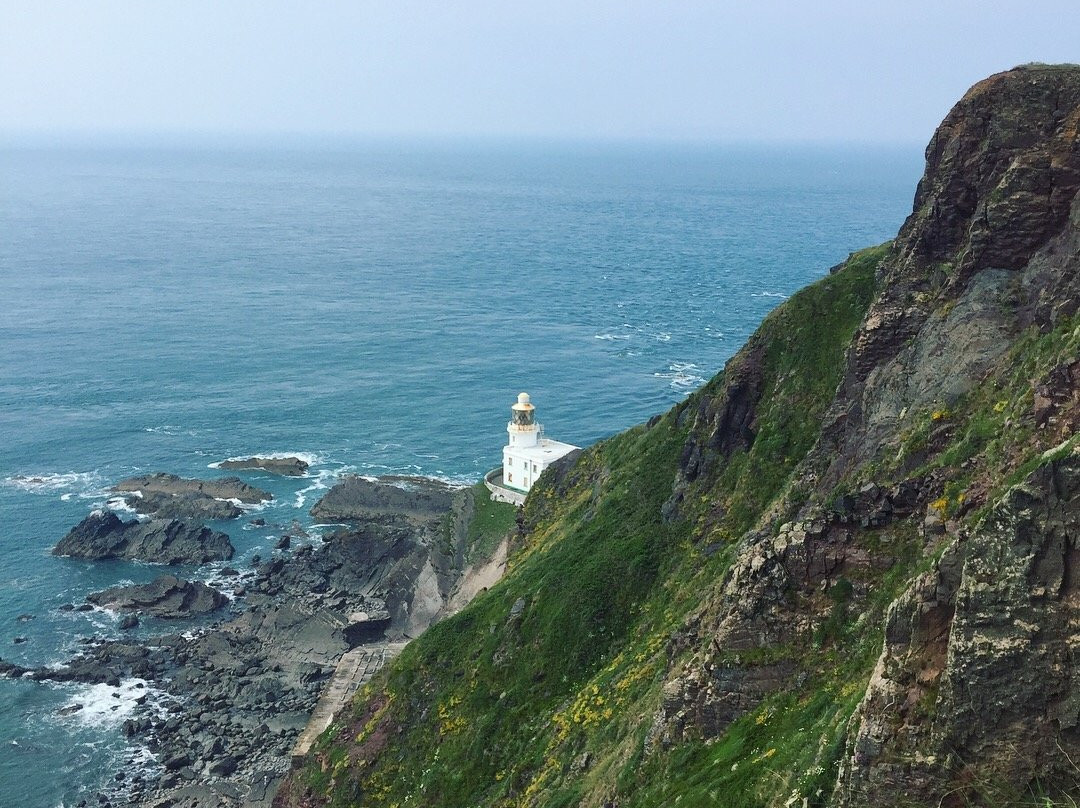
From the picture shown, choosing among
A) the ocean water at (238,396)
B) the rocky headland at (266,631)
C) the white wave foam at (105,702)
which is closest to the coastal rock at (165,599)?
the rocky headland at (266,631)

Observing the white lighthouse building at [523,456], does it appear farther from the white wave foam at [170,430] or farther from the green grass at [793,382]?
the white wave foam at [170,430]

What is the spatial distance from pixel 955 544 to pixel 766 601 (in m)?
11.6

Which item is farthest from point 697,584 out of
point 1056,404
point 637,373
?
point 637,373

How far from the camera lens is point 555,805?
36562 mm

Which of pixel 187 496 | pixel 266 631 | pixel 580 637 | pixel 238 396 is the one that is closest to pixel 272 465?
pixel 187 496

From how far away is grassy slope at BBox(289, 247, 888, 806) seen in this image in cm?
4322

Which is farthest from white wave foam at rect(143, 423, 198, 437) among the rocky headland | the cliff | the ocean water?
the cliff

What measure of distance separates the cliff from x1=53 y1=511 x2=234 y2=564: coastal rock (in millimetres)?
38871

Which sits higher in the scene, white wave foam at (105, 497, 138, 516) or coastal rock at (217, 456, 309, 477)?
coastal rock at (217, 456, 309, 477)

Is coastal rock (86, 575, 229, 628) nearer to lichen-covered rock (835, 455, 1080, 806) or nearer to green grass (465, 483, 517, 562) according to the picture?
green grass (465, 483, 517, 562)

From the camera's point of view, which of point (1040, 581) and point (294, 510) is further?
point (294, 510)

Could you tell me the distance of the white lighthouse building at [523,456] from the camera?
3489 inches

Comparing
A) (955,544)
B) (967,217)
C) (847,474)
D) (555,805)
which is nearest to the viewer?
(955,544)

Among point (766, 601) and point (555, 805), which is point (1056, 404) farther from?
point (555, 805)
